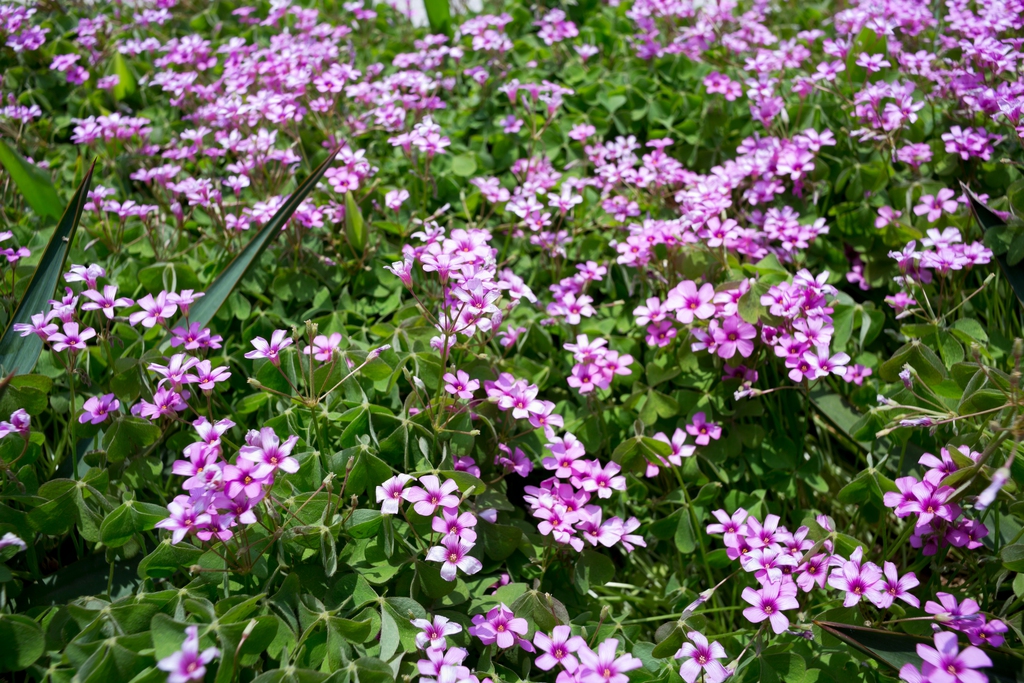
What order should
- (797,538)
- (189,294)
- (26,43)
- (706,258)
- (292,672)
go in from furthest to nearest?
(26,43) < (706,258) < (189,294) < (797,538) < (292,672)

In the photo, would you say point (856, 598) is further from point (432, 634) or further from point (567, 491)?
point (432, 634)

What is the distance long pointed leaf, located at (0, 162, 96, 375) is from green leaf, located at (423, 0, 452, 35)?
2.16 metres

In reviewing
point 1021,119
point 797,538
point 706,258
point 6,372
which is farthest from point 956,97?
point 6,372

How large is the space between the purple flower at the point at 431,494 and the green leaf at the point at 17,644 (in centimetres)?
74

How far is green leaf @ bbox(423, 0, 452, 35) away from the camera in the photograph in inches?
139

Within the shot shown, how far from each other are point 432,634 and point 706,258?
51.3 inches

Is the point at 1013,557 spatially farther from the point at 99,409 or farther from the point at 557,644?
the point at 99,409

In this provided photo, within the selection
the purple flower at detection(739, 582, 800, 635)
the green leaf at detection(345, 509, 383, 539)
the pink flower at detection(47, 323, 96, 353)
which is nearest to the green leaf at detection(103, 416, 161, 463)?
the pink flower at detection(47, 323, 96, 353)

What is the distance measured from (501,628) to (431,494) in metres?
0.31

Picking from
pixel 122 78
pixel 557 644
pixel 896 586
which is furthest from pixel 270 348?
pixel 122 78

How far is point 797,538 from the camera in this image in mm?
1663

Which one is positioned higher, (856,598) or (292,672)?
(292,672)

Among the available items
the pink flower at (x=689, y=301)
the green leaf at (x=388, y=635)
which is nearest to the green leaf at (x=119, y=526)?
the green leaf at (x=388, y=635)

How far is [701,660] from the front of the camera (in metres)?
1.47
